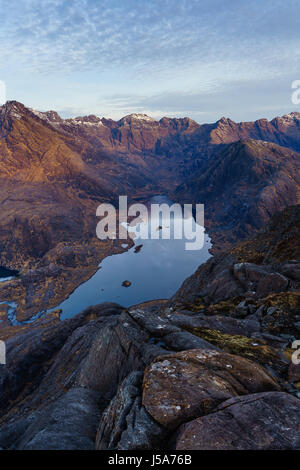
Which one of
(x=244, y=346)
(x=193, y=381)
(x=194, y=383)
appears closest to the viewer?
(x=194, y=383)

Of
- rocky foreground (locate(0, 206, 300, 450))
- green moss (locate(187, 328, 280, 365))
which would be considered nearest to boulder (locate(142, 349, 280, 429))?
rocky foreground (locate(0, 206, 300, 450))

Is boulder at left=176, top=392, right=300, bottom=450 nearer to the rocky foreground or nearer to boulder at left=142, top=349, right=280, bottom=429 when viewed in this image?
the rocky foreground

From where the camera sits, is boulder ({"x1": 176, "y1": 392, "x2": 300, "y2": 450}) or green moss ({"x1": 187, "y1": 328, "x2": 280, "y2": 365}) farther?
green moss ({"x1": 187, "y1": 328, "x2": 280, "y2": 365})

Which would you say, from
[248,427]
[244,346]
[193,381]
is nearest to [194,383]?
[193,381]

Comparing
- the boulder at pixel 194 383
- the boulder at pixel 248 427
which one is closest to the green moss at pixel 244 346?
the boulder at pixel 194 383

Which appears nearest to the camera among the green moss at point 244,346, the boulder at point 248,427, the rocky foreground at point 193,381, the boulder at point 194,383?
the boulder at point 248,427

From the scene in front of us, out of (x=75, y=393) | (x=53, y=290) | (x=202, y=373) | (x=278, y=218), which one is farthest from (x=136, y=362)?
(x=53, y=290)

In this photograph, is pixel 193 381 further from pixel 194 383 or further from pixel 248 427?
pixel 248 427

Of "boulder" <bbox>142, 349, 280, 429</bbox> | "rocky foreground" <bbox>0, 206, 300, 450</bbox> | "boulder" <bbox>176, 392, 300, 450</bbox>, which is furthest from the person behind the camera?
"boulder" <bbox>142, 349, 280, 429</bbox>

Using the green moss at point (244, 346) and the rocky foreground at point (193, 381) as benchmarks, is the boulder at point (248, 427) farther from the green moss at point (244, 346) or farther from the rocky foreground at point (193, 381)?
the green moss at point (244, 346)
